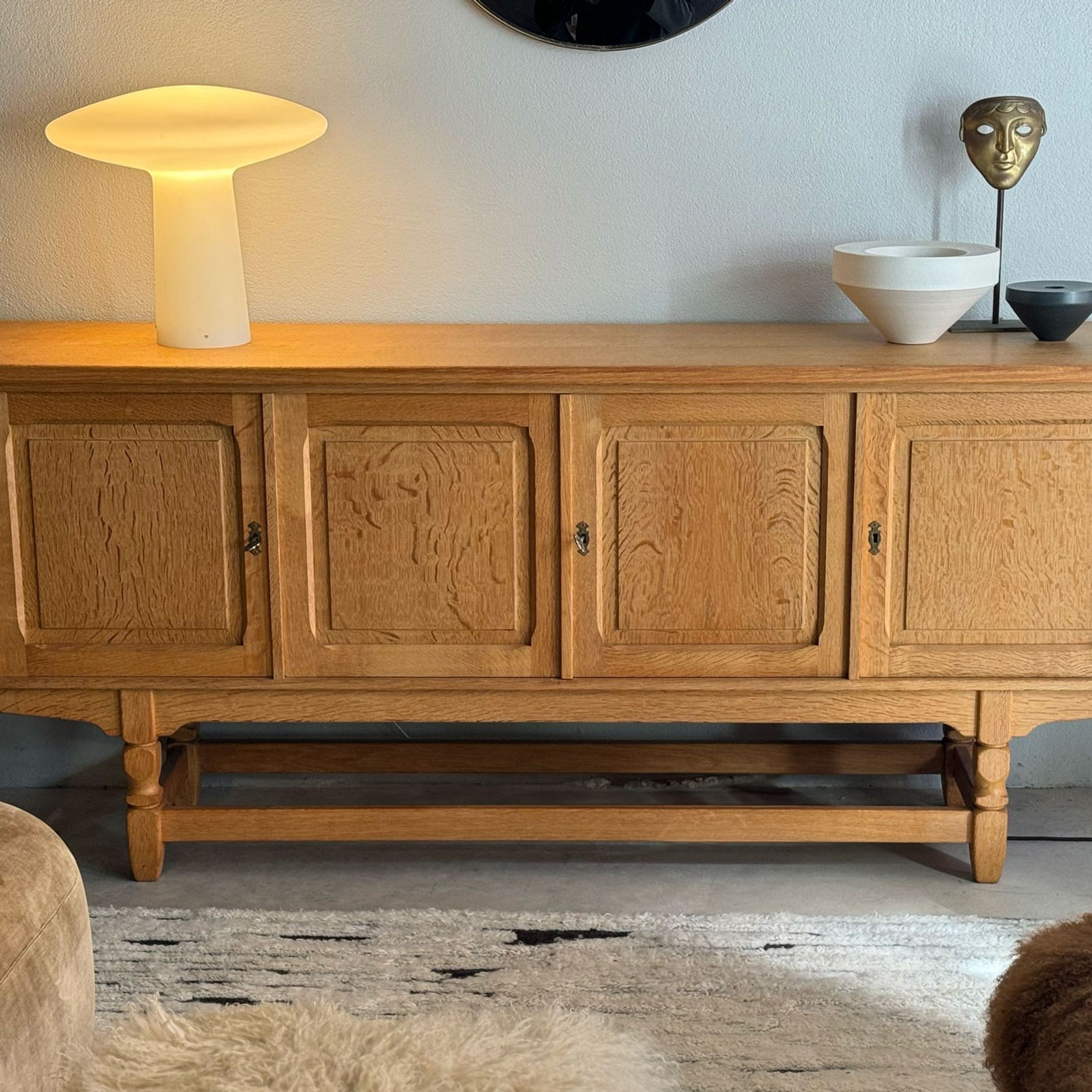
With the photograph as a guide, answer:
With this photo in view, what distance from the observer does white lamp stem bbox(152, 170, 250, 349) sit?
7.89 feet

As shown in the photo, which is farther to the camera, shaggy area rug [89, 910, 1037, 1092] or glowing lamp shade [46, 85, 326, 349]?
glowing lamp shade [46, 85, 326, 349]

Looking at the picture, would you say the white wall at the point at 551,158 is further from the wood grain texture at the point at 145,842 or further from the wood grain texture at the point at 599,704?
the wood grain texture at the point at 145,842

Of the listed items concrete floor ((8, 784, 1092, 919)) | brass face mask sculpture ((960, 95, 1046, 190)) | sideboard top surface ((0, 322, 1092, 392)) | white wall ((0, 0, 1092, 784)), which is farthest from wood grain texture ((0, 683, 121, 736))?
brass face mask sculpture ((960, 95, 1046, 190))

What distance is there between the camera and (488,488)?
2.28m

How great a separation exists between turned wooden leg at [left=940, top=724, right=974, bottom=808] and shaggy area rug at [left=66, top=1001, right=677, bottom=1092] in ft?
4.90

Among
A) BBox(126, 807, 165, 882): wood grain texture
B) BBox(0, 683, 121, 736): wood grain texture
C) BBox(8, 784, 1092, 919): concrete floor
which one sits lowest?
BBox(8, 784, 1092, 919): concrete floor

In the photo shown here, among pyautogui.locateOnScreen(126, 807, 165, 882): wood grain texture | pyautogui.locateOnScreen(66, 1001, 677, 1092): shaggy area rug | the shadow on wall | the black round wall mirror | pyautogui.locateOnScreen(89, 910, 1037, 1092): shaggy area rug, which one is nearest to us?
pyautogui.locateOnScreen(66, 1001, 677, 1092): shaggy area rug

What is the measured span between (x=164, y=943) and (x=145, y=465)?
0.77 metres

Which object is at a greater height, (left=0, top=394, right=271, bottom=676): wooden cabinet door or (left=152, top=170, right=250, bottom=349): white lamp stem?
(left=152, top=170, right=250, bottom=349): white lamp stem

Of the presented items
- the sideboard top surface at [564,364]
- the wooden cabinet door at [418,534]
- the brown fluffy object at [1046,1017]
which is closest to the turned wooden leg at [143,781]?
the wooden cabinet door at [418,534]

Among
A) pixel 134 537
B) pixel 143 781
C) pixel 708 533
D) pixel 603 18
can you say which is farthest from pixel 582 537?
pixel 603 18

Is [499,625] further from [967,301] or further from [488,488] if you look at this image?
[967,301]

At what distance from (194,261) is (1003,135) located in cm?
142

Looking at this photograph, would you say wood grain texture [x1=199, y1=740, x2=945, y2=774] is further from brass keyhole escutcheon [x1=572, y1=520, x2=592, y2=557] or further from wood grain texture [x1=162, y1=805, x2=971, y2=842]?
brass keyhole escutcheon [x1=572, y1=520, x2=592, y2=557]
